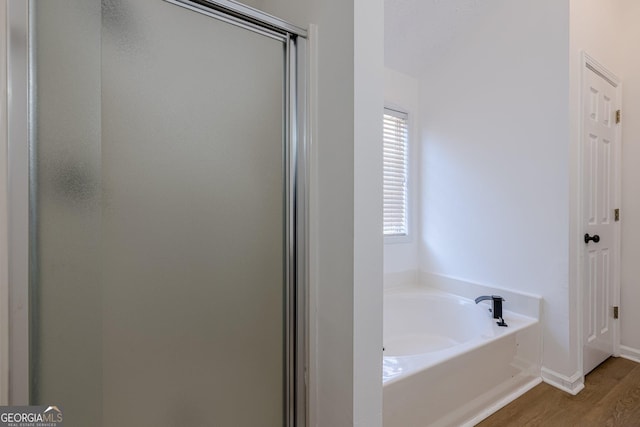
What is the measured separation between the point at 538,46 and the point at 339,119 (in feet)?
5.96

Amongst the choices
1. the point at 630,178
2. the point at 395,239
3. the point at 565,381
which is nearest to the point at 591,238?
the point at 630,178

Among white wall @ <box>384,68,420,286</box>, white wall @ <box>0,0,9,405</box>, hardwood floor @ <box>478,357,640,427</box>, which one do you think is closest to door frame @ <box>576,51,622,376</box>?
hardwood floor @ <box>478,357,640,427</box>

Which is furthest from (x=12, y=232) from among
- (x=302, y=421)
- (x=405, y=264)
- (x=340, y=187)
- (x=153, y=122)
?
(x=405, y=264)

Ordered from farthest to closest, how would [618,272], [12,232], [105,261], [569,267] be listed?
[618,272], [569,267], [105,261], [12,232]

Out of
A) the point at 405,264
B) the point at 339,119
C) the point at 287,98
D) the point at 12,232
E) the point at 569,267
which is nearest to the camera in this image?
the point at 12,232

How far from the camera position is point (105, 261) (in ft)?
2.76

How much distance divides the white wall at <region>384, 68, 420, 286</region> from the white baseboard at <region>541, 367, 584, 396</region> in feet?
3.65

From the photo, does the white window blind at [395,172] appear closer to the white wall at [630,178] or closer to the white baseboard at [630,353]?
the white wall at [630,178]

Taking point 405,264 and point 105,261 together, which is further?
point 405,264

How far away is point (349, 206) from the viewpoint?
3.25 feet

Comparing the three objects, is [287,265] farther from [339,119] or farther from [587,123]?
[587,123]

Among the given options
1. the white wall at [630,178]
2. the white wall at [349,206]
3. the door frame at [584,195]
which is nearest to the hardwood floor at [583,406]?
the door frame at [584,195]

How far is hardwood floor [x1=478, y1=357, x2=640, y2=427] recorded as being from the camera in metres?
1.59

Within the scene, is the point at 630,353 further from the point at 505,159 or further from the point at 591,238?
the point at 505,159
